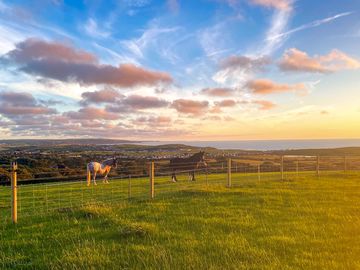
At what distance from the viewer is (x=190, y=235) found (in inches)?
421

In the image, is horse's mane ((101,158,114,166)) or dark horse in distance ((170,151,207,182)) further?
horse's mane ((101,158,114,166))

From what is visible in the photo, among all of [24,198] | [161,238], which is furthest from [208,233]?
[24,198]

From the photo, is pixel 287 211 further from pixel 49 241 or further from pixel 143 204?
pixel 49 241

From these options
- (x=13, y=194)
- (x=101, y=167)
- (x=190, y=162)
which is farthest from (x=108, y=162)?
(x=13, y=194)

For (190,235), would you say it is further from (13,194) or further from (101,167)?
(101,167)

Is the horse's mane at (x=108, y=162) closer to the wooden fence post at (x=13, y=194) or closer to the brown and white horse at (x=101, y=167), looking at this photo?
the brown and white horse at (x=101, y=167)

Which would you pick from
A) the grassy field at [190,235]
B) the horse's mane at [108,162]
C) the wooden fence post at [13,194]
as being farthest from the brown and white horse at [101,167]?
the wooden fence post at [13,194]

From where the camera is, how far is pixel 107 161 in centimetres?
3453

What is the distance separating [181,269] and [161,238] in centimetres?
270

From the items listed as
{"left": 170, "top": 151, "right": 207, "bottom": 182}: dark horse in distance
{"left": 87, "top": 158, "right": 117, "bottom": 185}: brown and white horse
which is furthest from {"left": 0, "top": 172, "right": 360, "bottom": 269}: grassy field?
{"left": 170, "top": 151, "right": 207, "bottom": 182}: dark horse in distance

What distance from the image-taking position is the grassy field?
27.5ft

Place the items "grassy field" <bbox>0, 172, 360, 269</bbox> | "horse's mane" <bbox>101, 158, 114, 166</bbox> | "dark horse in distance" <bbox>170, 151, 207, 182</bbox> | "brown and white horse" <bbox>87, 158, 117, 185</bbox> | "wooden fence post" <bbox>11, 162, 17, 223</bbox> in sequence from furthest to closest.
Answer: "horse's mane" <bbox>101, 158, 114, 166</bbox> → "dark horse in distance" <bbox>170, 151, 207, 182</bbox> → "brown and white horse" <bbox>87, 158, 117, 185</bbox> → "wooden fence post" <bbox>11, 162, 17, 223</bbox> → "grassy field" <bbox>0, 172, 360, 269</bbox>

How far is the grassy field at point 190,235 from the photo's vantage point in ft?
27.5

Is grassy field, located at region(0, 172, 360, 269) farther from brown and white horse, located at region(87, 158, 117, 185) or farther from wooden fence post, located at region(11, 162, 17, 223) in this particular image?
brown and white horse, located at region(87, 158, 117, 185)
